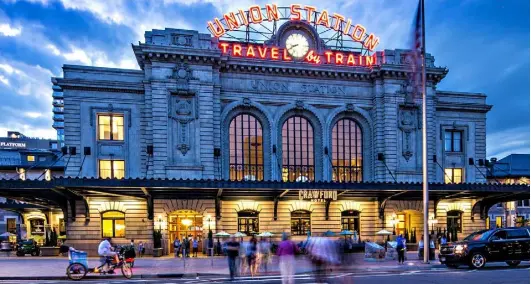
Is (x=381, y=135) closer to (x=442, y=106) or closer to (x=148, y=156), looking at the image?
(x=442, y=106)

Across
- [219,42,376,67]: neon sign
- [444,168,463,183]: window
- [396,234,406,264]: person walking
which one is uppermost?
[219,42,376,67]: neon sign

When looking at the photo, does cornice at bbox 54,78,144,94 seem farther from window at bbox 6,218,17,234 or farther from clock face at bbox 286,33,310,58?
window at bbox 6,218,17,234

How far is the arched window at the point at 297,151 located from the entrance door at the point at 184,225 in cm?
876

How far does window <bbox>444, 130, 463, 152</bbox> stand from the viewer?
43.3m

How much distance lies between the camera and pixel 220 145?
1485 inches

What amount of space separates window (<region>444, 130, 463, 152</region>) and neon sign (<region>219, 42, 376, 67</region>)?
35.7 ft

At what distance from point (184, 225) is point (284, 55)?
A: 17.4 metres

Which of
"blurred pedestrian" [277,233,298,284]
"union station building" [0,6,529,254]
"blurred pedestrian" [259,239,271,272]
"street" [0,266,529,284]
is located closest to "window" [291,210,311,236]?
"union station building" [0,6,529,254]

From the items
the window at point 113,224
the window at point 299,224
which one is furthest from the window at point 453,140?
the window at point 113,224

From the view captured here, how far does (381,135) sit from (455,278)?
2437 centimetres

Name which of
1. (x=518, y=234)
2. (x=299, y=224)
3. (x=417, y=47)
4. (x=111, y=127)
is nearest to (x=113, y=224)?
(x=111, y=127)

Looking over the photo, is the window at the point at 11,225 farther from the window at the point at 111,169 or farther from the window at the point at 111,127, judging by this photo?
the window at the point at 111,127

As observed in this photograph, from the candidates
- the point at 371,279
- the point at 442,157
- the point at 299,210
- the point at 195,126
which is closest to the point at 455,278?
the point at 371,279

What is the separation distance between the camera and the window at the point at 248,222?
37.0 m
